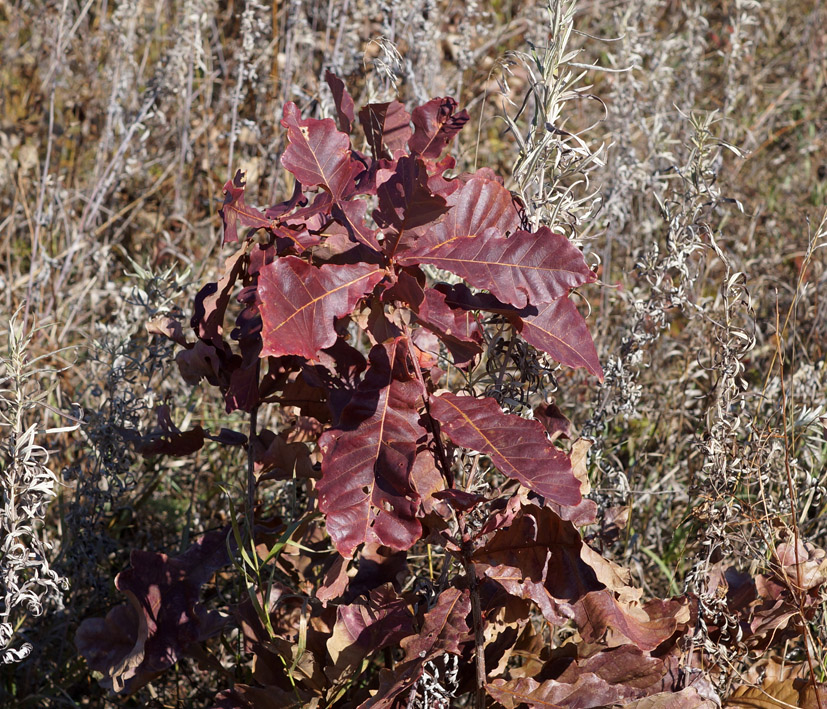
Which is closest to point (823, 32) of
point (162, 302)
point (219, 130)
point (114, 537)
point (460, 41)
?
point (460, 41)

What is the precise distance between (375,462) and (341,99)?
2.06 ft

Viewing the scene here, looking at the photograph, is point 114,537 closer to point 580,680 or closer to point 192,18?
point 580,680

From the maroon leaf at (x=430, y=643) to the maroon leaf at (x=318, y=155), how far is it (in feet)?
2.30

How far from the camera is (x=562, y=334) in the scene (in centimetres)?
132

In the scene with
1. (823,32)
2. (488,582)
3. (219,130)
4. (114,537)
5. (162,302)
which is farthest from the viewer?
(823,32)

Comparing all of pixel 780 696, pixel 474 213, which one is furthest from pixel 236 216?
pixel 780 696

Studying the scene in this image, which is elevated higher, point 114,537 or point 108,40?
point 108,40

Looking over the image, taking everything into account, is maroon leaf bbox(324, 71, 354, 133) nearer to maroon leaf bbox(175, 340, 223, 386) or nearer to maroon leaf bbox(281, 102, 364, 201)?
maroon leaf bbox(281, 102, 364, 201)

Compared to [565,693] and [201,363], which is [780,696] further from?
[201,363]

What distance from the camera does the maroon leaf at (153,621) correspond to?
5.11 feet

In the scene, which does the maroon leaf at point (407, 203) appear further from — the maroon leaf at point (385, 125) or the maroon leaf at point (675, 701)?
the maroon leaf at point (675, 701)

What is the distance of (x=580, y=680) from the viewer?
55.7 inches

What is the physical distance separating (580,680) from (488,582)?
0.81ft

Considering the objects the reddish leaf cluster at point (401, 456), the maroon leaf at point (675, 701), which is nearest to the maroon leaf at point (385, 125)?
the reddish leaf cluster at point (401, 456)
